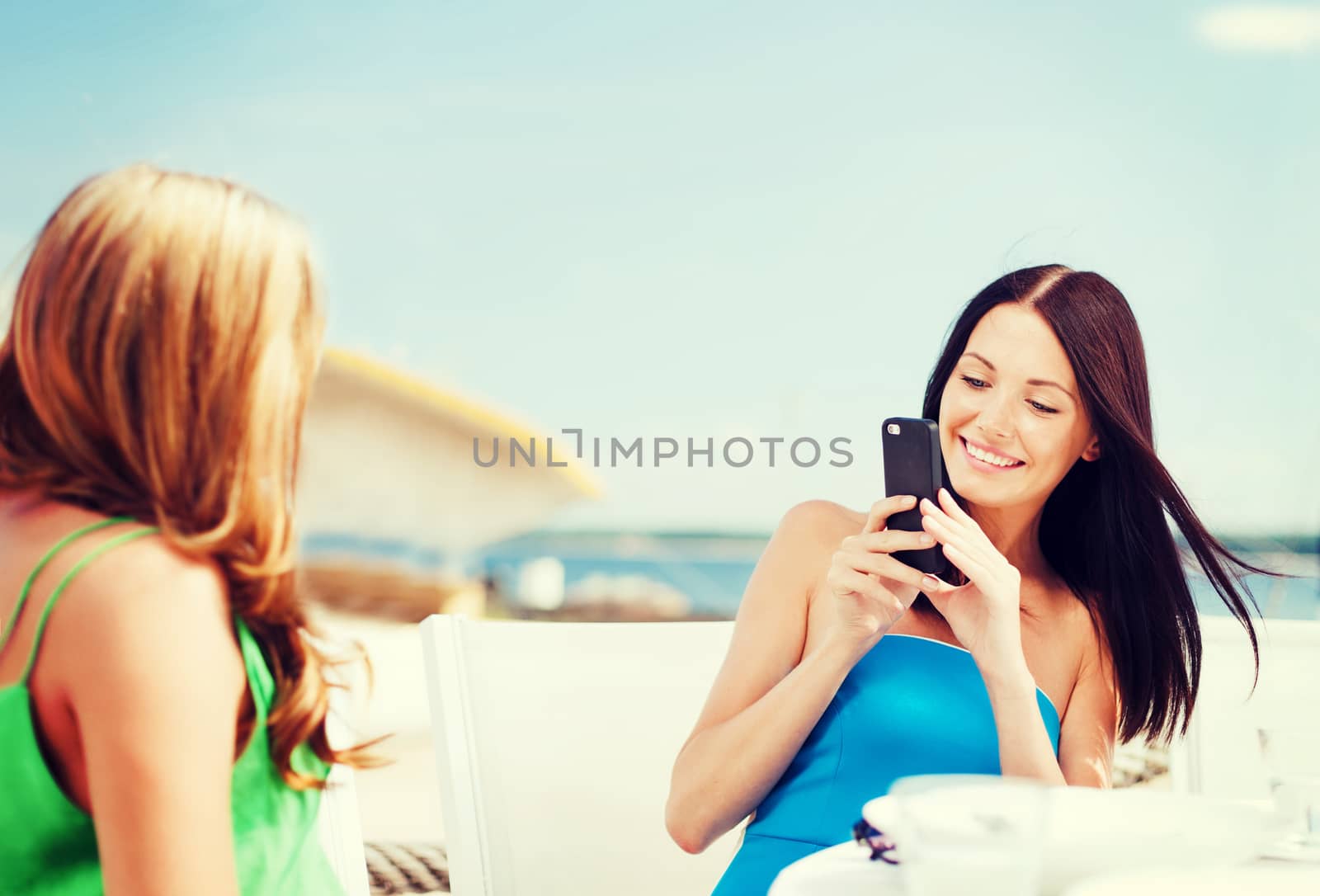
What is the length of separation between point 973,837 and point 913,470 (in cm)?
68

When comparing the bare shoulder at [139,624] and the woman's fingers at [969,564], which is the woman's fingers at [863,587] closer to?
the woman's fingers at [969,564]

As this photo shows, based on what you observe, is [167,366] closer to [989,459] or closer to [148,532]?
[148,532]

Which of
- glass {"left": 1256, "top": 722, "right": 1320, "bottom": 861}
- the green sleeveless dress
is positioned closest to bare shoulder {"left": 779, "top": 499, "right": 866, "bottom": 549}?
glass {"left": 1256, "top": 722, "right": 1320, "bottom": 861}

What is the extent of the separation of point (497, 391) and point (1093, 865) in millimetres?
26467

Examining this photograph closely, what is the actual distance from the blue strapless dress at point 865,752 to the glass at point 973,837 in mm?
746

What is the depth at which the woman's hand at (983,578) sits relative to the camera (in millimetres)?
1235

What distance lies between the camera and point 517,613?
65.2 ft

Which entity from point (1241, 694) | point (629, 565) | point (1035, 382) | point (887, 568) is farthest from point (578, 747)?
point (629, 565)

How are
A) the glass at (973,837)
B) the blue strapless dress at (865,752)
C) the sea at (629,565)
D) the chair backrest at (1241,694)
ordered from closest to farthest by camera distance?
the glass at (973,837)
the blue strapless dress at (865,752)
the chair backrest at (1241,694)
the sea at (629,565)

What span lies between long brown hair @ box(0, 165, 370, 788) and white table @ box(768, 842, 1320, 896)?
0.41 meters

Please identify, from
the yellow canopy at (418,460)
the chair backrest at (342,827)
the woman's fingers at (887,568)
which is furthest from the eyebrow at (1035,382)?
the yellow canopy at (418,460)

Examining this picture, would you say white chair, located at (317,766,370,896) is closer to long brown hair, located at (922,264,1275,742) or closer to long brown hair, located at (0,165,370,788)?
long brown hair, located at (0,165,370,788)

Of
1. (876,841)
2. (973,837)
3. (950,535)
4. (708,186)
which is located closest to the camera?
(973,837)

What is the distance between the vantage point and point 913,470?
50.6 inches
